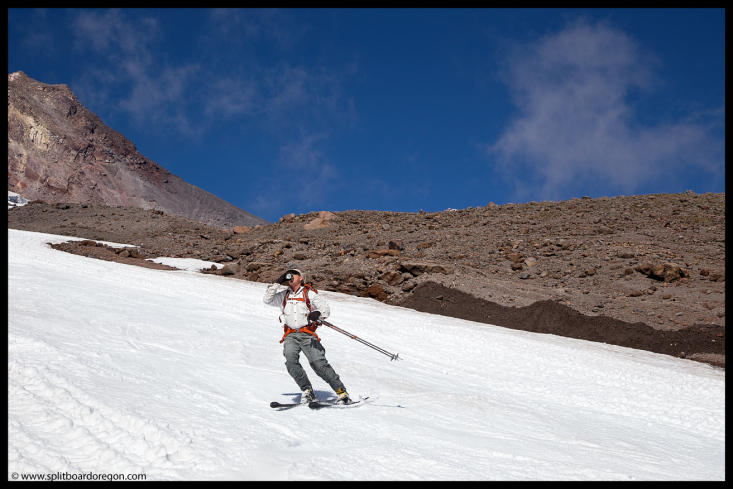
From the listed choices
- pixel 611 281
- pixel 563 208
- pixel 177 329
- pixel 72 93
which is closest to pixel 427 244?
pixel 611 281

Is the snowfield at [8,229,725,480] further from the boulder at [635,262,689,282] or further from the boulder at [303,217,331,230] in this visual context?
the boulder at [303,217,331,230]

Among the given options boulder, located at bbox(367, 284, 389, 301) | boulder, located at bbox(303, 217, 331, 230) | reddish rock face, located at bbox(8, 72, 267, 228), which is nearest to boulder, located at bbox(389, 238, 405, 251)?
boulder, located at bbox(367, 284, 389, 301)

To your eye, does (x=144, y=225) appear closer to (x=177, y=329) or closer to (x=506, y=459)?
(x=177, y=329)

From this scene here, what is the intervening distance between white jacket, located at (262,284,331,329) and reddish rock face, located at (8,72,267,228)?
105 metres

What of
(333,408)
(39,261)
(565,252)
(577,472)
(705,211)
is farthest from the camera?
(705,211)

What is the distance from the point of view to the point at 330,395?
27.9 ft

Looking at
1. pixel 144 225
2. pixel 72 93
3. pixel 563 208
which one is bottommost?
pixel 144 225

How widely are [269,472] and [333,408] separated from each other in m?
2.70

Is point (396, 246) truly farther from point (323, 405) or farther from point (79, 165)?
point (79, 165)

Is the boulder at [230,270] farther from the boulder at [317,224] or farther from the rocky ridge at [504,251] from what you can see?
the boulder at [317,224]

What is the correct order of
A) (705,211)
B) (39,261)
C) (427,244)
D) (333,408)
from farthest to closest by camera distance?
(705,211) < (427,244) < (39,261) < (333,408)

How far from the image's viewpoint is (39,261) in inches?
826

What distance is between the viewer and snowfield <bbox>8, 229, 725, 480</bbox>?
16.5 feet

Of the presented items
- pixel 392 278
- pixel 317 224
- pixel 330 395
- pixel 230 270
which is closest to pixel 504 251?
pixel 392 278
